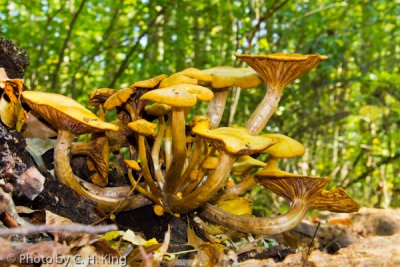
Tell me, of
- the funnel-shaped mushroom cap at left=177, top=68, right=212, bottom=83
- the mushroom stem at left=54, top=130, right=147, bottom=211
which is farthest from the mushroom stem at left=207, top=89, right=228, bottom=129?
the mushroom stem at left=54, top=130, right=147, bottom=211

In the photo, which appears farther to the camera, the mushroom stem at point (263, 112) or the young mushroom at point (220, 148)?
the mushroom stem at point (263, 112)

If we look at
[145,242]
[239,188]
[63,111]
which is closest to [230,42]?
[239,188]

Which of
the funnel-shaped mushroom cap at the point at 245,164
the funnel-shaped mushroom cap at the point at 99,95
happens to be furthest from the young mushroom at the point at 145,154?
the funnel-shaped mushroom cap at the point at 245,164

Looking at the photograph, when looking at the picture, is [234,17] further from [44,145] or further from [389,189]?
[389,189]

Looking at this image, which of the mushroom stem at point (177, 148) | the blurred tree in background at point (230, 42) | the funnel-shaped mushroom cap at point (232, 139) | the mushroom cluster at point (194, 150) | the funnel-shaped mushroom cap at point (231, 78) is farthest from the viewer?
the blurred tree in background at point (230, 42)

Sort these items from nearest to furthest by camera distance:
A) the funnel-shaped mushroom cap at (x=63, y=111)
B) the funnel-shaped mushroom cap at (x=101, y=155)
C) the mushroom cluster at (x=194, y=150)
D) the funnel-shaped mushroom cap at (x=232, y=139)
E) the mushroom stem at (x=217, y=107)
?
the funnel-shaped mushroom cap at (x=63, y=111) → the funnel-shaped mushroom cap at (x=232, y=139) → the mushroom cluster at (x=194, y=150) → the funnel-shaped mushroom cap at (x=101, y=155) → the mushroom stem at (x=217, y=107)

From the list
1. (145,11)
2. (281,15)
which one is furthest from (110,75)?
(281,15)

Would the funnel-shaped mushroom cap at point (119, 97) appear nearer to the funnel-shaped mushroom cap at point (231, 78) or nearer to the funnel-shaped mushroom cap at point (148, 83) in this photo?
the funnel-shaped mushroom cap at point (148, 83)
